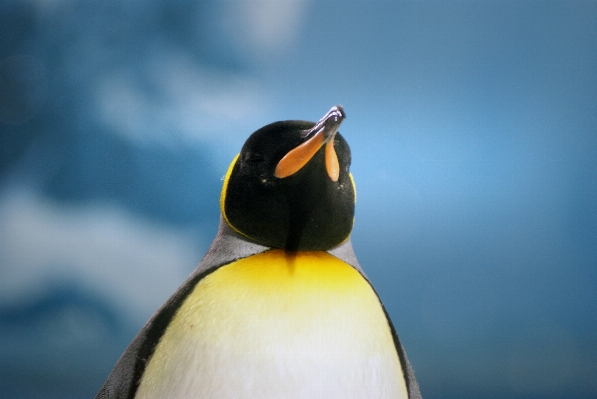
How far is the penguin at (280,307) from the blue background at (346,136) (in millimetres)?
514

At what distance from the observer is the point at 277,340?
55cm

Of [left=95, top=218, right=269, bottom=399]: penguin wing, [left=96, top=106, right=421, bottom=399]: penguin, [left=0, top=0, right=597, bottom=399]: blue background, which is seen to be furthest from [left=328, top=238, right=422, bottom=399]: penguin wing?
[left=0, top=0, right=597, bottom=399]: blue background

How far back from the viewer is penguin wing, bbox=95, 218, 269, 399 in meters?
0.61

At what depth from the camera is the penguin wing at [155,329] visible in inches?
24.0

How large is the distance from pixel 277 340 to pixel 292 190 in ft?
0.62

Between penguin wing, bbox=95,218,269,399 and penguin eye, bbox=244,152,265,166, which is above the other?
penguin eye, bbox=244,152,265,166

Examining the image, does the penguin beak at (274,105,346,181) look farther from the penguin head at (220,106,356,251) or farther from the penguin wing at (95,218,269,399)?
the penguin wing at (95,218,269,399)

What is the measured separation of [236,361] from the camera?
0.55m

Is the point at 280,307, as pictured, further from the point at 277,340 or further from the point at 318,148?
the point at 318,148

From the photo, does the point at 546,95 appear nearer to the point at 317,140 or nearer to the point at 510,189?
the point at 510,189

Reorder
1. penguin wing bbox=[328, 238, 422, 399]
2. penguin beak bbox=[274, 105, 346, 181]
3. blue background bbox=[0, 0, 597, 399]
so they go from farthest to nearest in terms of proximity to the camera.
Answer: blue background bbox=[0, 0, 597, 399] < penguin wing bbox=[328, 238, 422, 399] < penguin beak bbox=[274, 105, 346, 181]

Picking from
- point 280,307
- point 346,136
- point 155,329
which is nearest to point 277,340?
point 280,307

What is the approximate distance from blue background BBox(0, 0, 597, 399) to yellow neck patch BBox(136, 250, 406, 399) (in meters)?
0.56

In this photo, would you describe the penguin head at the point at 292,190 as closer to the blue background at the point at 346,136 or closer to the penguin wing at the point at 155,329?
the penguin wing at the point at 155,329
